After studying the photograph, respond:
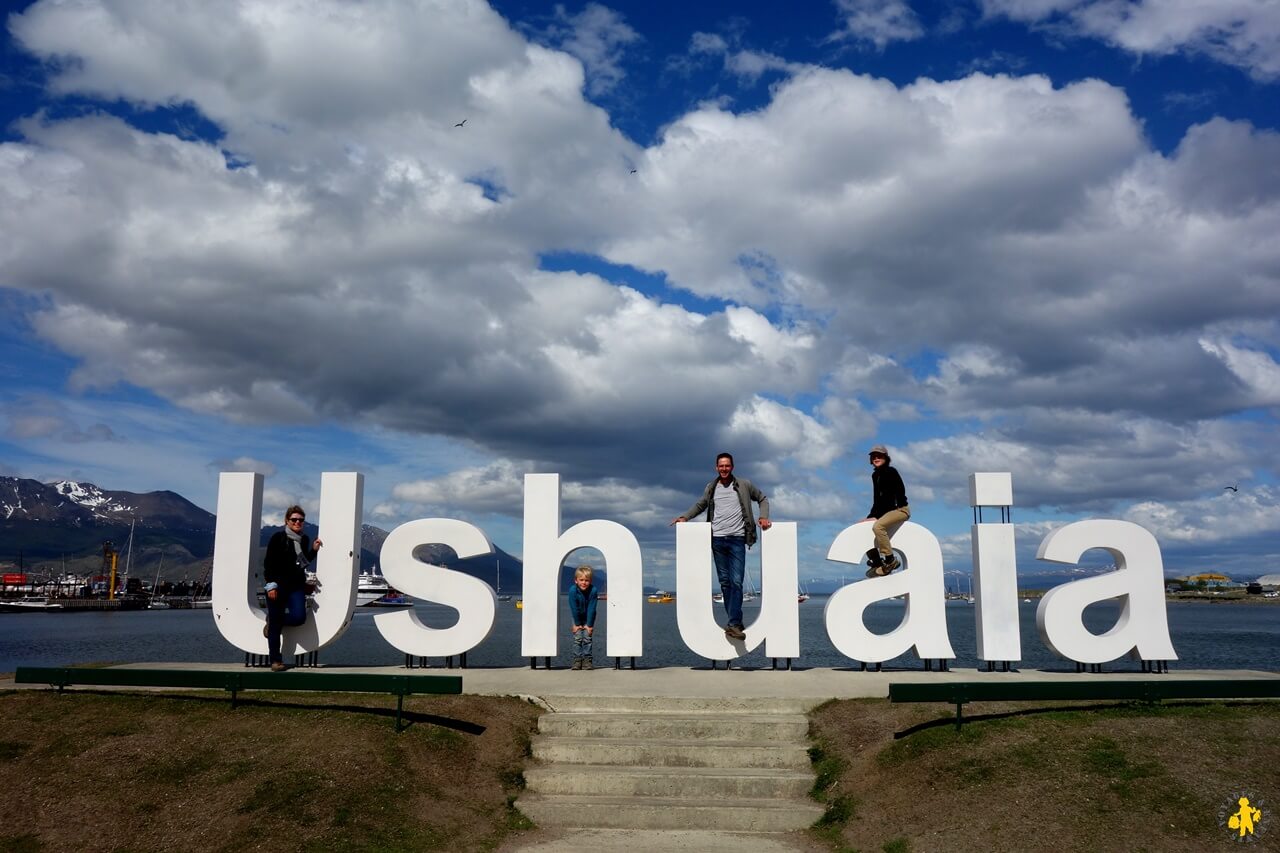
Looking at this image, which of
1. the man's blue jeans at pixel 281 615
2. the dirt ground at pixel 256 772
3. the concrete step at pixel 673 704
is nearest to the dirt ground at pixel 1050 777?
the concrete step at pixel 673 704

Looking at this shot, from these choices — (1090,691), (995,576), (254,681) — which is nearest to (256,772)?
(254,681)

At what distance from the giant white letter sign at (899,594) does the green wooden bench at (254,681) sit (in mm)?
7770

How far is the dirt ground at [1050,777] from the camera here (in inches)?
336

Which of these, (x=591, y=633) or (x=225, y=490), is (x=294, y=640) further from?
(x=591, y=633)

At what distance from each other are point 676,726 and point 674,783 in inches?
47.9

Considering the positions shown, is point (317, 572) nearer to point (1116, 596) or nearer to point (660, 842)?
point (660, 842)

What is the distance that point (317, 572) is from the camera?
16.8 metres

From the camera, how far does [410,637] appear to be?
16672 mm

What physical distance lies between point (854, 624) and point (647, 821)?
7399 mm

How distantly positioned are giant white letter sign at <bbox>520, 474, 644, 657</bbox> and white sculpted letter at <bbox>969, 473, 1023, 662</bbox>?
6451 millimetres

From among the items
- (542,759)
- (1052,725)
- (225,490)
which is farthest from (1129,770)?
(225,490)

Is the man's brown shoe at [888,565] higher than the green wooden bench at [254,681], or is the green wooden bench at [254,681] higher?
the man's brown shoe at [888,565]

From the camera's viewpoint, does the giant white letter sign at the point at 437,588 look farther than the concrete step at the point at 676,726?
Yes

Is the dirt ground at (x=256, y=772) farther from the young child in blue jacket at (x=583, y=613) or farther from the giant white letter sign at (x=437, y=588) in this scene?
the young child in blue jacket at (x=583, y=613)
